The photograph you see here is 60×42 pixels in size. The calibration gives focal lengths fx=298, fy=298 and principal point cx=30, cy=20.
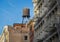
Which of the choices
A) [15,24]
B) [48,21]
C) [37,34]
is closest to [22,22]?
[15,24]

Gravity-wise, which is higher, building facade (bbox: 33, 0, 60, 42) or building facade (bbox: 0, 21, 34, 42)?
building facade (bbox: 33, 0, 60, 42)

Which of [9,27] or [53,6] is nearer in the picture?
[53,6]

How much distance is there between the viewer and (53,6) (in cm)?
5344

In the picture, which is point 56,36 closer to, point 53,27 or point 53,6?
point 53,27

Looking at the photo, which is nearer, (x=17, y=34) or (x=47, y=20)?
(x=47, y=20)

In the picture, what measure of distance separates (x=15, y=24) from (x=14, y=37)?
5.92 metres

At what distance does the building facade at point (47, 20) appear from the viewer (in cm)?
5131

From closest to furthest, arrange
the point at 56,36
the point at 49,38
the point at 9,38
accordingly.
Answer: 1. the point at 56,36
2. the point at 49,38
3. the point at 9,38

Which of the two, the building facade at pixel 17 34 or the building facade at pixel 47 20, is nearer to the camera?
the building facade at pixel 47 20

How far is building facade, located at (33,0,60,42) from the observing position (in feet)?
168

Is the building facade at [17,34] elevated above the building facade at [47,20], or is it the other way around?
the building facade at [47,20]

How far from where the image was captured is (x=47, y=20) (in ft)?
189

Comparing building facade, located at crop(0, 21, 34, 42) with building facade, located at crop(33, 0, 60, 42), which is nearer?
building facade, located at crop(33, 0, 60, 42)

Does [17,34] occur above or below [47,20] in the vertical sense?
→ below
